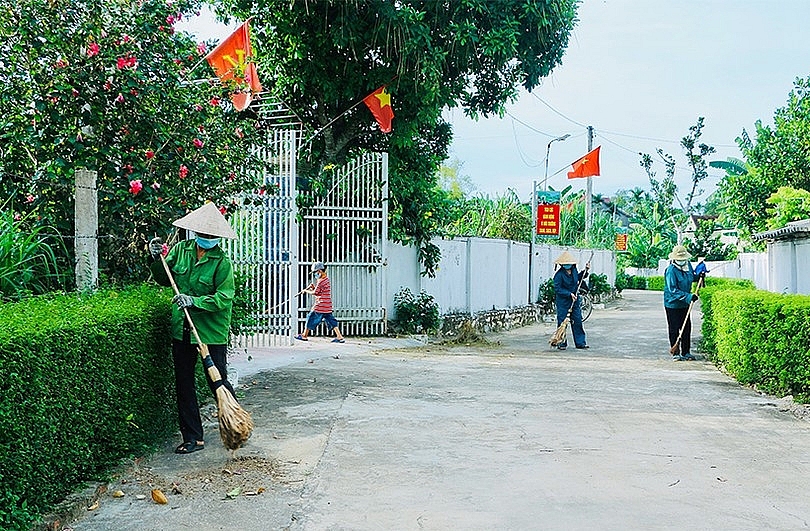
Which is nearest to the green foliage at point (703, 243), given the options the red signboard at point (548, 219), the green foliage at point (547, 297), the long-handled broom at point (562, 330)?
the green foliage at point (547, 297)

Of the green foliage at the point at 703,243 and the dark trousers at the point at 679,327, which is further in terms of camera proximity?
the green foliage at the point at 703,243

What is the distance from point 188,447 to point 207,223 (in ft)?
6.21

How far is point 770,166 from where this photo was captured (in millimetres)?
23328

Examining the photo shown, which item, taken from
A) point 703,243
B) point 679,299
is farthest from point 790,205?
point 703,243

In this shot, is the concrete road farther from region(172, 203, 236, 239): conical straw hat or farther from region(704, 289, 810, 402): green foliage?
region(172, 203, 236, 239): conical straw hat

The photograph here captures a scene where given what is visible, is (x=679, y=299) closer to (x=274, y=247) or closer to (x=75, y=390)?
(x=274, y=247)

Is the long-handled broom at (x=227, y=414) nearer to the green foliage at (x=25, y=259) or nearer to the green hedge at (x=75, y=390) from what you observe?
the green hedge at (x=75, y=390)

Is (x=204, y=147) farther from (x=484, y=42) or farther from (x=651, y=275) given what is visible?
(x=651, y=275)

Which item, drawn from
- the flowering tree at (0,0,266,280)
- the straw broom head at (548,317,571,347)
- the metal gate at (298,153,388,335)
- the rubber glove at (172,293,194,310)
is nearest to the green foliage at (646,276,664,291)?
the straw broom head at (548,317,571,347)

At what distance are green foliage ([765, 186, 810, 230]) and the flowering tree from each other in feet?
53.9

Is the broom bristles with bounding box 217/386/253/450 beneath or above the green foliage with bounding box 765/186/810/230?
beneath

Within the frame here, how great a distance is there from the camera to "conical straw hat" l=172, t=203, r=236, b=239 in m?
7.18

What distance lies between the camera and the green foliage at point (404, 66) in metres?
15.2

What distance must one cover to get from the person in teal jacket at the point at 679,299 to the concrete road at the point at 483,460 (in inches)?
114
